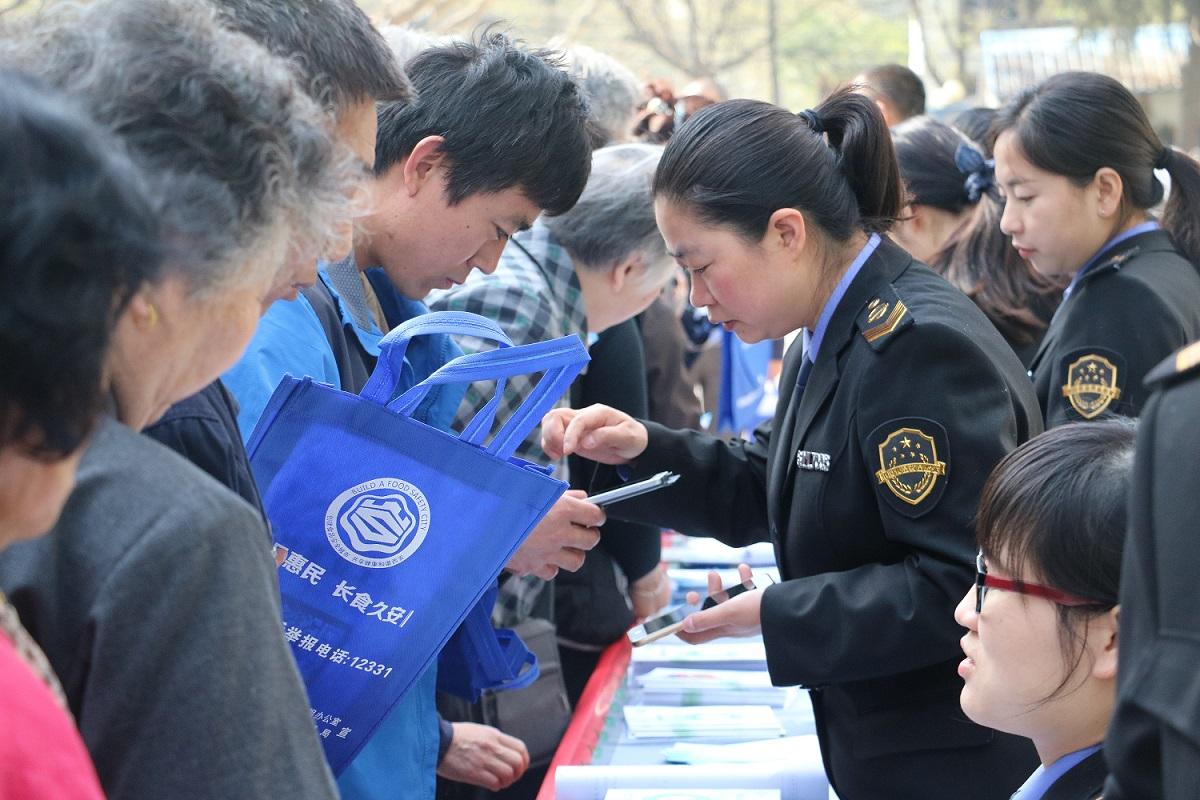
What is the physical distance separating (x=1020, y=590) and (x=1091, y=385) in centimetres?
145

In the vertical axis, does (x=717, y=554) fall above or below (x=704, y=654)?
below

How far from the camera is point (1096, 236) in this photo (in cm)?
286

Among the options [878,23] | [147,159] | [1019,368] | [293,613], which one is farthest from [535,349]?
[878,23]

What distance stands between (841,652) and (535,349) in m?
0.64

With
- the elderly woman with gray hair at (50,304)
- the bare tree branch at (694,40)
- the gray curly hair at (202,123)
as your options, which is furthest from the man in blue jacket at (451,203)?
the bare tree branch at (694,40)

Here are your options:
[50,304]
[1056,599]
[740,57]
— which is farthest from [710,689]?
[740,57]

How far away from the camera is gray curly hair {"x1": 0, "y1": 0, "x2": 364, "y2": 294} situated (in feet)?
3.11

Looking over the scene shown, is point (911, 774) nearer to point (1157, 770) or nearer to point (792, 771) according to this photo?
point (792, 771)

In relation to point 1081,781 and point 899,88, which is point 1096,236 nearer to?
point 1081,781

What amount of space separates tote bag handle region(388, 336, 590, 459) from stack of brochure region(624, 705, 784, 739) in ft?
2.99

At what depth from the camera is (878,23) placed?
25391 millimetres

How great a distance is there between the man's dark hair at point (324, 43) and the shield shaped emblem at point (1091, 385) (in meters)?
1.73

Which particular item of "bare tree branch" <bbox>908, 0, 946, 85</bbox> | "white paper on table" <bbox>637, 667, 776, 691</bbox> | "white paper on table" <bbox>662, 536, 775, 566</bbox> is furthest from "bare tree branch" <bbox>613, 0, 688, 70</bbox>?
"white paper on table" <bbox>637, 667, 776, 691</bbox>

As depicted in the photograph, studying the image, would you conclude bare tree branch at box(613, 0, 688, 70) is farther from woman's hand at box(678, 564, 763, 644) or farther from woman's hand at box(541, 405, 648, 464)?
woman's hand at box(678, 564, 763, 644)
